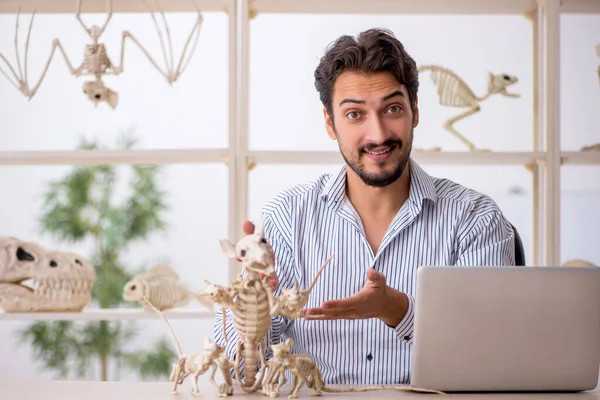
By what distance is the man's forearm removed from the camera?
4.50ft

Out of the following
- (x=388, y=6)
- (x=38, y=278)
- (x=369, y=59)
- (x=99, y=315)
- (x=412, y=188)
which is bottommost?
(x=99, y=315)

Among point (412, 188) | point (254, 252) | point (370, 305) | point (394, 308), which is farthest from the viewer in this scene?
point (412, 188)

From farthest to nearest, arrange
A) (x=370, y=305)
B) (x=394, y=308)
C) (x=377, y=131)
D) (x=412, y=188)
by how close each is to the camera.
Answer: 1. (x=412, y=188)
2. (x=377, y=131)
3. (x=394, y=308)
4. (x=370, y=305)

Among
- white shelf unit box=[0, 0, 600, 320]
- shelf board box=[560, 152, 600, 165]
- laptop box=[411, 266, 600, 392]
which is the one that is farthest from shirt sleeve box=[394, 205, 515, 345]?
shelf board box=[560, 152, 600, 165]

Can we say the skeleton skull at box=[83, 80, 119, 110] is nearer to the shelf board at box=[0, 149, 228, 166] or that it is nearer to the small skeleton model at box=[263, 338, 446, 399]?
the shelf board at box=[0, 149, 228, 166]

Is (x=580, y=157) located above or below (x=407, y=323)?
above

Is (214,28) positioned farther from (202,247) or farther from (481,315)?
(481,315)

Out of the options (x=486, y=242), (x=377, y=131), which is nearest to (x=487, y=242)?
(x=486, y=242)

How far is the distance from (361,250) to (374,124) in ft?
1.00

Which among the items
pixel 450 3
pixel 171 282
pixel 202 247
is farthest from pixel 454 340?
pixel 202 247

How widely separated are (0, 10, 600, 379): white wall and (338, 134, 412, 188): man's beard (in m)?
1.32

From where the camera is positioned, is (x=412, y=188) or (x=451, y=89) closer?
(x=412, y=188)

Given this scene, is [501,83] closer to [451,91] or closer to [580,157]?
[451,91]

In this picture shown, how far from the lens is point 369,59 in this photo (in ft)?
6.08
